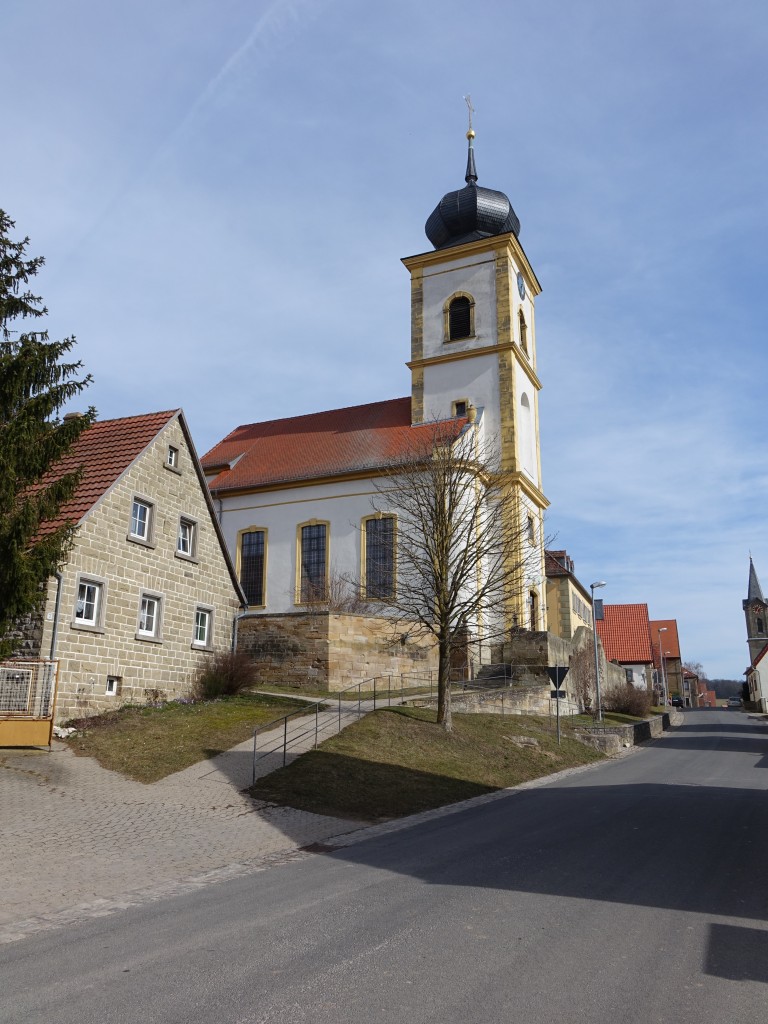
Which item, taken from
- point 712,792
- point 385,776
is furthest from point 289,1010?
point 712,792

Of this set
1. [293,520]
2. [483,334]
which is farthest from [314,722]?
[483,334]

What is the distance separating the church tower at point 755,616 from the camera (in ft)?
451

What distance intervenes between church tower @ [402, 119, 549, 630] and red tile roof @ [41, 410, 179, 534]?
18.5 m

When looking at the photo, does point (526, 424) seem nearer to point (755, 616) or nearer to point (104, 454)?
point (104, 454)

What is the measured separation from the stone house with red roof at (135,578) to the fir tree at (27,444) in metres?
3.21

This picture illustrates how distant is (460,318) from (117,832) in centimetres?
3445

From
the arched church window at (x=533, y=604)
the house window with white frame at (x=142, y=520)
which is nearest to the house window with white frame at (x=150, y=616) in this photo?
the house window with white frame at (x=142, y=520)

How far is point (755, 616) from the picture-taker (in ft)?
460

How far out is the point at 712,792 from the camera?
15836mm

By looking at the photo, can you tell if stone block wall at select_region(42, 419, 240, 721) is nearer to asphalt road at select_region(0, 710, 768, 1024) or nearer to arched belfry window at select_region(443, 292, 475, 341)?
asphalt road at select_region(0, 710, 768, 1024)

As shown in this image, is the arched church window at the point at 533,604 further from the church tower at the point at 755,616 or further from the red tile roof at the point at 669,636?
the church tower at the point at 755,616

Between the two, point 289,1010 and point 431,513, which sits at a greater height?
point 431,513

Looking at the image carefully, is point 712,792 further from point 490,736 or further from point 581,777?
point 490,736

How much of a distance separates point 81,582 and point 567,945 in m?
15.8
